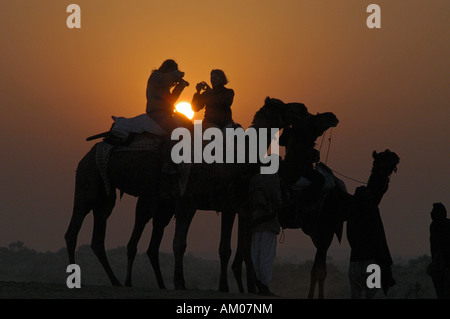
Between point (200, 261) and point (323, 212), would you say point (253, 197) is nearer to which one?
point (323, 212)

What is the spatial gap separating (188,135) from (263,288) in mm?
3601

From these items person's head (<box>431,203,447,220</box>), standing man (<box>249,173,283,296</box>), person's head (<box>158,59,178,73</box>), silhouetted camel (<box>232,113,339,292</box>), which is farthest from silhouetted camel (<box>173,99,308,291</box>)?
person's head (<box>431,203,447,220</box>)

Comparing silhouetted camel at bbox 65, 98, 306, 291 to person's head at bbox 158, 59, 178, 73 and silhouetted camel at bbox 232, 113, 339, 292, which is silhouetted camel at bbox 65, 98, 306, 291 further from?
person's head at bbox 158, 59, 178, 73

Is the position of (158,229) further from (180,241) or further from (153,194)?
(180,241)

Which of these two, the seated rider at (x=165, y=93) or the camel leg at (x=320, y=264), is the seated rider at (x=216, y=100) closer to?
the seated rider at (x=165, y=93)

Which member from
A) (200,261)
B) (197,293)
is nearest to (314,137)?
(197,293)

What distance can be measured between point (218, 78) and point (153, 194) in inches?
110

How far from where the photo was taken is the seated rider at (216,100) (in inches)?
731

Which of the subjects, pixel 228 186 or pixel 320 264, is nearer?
pixel 228 186

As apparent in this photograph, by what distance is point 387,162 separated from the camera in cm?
1877

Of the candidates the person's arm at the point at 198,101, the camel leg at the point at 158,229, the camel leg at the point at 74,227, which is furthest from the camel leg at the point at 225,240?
the camel leg at the point at 74,227

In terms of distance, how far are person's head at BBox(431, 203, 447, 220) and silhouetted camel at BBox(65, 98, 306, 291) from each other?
3611mm

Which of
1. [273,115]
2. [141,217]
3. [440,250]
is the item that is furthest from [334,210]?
[141,217]

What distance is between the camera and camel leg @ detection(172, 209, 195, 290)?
637 inches
